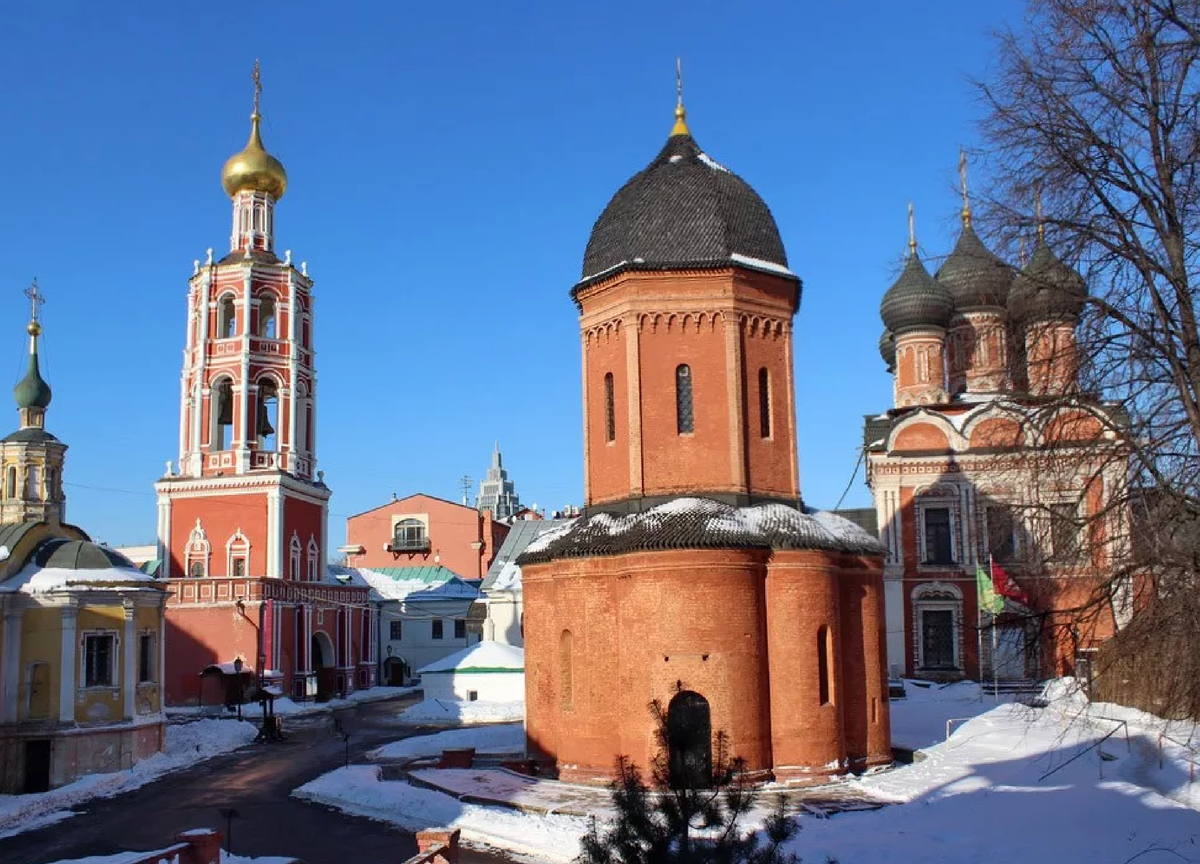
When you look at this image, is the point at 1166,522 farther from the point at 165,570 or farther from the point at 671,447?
the point at 165,570

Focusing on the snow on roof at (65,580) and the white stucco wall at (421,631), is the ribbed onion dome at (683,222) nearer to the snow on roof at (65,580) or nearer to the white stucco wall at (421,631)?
the snow on roof at (65,580)

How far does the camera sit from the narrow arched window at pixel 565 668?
776 inches

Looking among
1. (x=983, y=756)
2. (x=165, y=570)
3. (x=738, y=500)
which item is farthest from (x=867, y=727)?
(x=165, y=570)

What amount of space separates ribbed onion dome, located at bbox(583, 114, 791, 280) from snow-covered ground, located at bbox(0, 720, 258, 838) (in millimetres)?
13014

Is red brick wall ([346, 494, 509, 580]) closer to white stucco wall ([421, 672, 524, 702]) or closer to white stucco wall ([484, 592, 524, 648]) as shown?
white stucco wall ([484, 592, 524, 648])

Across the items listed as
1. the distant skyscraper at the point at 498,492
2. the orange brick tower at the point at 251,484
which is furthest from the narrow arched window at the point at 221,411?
the distant skyscraper at the point at 498,492

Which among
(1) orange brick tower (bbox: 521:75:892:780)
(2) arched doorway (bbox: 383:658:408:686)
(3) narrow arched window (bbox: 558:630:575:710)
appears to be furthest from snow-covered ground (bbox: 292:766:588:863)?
(2) arched doorway (bbox: 383:658:408:686)

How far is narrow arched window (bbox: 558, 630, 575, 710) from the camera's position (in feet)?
64.6

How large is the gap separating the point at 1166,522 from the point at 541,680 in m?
13.3

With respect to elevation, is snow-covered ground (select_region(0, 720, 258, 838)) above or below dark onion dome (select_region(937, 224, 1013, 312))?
below

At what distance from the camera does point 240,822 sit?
1777cm

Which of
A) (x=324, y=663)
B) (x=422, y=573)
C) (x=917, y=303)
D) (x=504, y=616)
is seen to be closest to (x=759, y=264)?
(x=917, y=303)

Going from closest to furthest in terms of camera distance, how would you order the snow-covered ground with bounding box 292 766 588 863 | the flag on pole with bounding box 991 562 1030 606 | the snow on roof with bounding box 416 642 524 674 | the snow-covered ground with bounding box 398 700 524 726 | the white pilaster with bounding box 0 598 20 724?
the snow-covered ground with bounding box 292 766 588 863 → the white pilaster with bounding box 0 598 20 724 → the flag on pole with bounding box 991 562 1030 606 → the snow-covered ground with bounding box 398 700 524 726 → the snow on roof with bounding box 416 642 524 674

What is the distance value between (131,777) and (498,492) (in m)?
103
